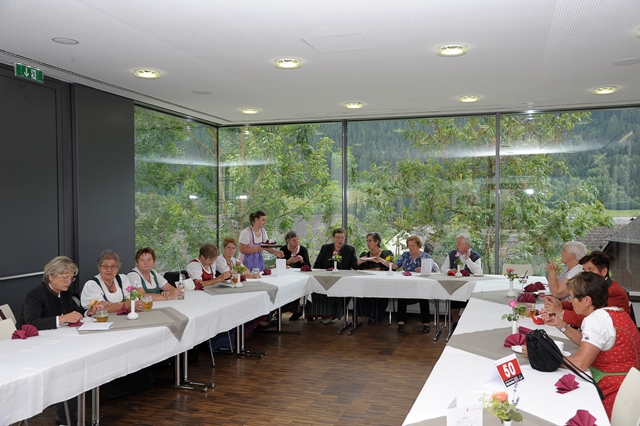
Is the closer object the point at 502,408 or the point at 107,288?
the point at 502,408

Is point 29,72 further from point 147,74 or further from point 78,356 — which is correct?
point 78,356

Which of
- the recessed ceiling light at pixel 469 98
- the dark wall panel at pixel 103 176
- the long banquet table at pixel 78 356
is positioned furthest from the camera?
the recessed ceiling light at pixel 469 98

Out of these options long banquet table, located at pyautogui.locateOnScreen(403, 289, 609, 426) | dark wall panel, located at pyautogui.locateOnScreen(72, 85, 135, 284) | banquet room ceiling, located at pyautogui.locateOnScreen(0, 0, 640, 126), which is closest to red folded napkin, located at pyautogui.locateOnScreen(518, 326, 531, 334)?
long banquet table, located at pyautogui.locateOnScreen(403, 289, 609, 426)

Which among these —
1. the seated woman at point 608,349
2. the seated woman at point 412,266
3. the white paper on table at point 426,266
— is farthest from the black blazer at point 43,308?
the seated woman at point 412,266

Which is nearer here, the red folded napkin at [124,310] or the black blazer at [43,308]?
the black blazer at [43,308]

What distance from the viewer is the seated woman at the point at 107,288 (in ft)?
14.5

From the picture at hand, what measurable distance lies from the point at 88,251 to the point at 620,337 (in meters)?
5.24

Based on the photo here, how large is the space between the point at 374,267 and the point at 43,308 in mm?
4682

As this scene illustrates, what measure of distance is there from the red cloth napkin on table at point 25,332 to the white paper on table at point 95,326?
0.94ft

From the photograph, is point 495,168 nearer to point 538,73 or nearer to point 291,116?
point 538,73

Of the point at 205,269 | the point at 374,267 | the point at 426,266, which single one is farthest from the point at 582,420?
the point at 374,267

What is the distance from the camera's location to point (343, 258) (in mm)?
7879

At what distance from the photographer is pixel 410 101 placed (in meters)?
7.12

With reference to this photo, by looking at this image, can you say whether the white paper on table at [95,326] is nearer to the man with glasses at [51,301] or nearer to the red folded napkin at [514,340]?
the man with glasses at [51,301]
